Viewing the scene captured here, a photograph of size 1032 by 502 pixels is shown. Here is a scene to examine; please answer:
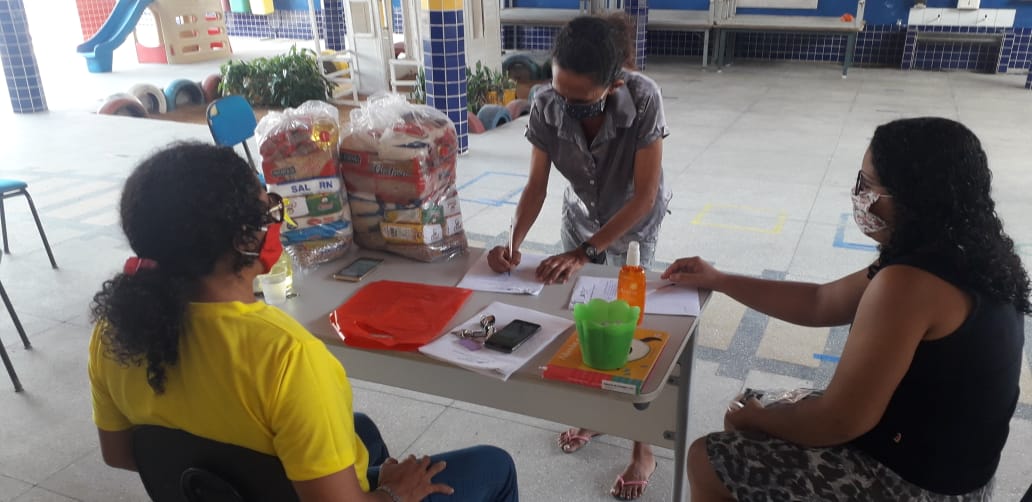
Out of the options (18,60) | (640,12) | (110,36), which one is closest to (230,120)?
(18,60)

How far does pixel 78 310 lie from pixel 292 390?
290 cm

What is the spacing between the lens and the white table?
1.73 m

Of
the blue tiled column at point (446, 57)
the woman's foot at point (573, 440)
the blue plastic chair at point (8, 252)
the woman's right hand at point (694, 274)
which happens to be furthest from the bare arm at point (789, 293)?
the blue tiled column at point (446, 57)

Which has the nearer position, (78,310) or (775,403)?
(775,403)

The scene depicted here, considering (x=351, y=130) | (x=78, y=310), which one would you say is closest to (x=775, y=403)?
(x=351, y=130)

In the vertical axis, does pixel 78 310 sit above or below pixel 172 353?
below

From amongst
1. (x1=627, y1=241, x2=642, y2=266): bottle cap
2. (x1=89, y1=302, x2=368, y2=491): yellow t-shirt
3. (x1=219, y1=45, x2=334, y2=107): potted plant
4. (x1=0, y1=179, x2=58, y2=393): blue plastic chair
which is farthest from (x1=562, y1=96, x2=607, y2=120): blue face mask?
(x1=219, y1=45, x2=334, y2=107): potted plant

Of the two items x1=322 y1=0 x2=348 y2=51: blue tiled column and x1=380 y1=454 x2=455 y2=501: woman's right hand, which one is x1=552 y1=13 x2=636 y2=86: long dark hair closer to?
x1=380 y1=454 x2=455 y2=501: woman's right hand

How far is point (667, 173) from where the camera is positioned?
5457mm

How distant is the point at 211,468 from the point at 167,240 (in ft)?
1.15

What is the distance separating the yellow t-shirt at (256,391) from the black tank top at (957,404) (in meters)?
1.00

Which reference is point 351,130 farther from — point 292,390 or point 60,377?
point 60,377

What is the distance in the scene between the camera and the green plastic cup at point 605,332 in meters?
1.39

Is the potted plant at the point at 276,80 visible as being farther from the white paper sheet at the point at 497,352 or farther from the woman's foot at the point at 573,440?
the white paper sheet at the point at 497,352
